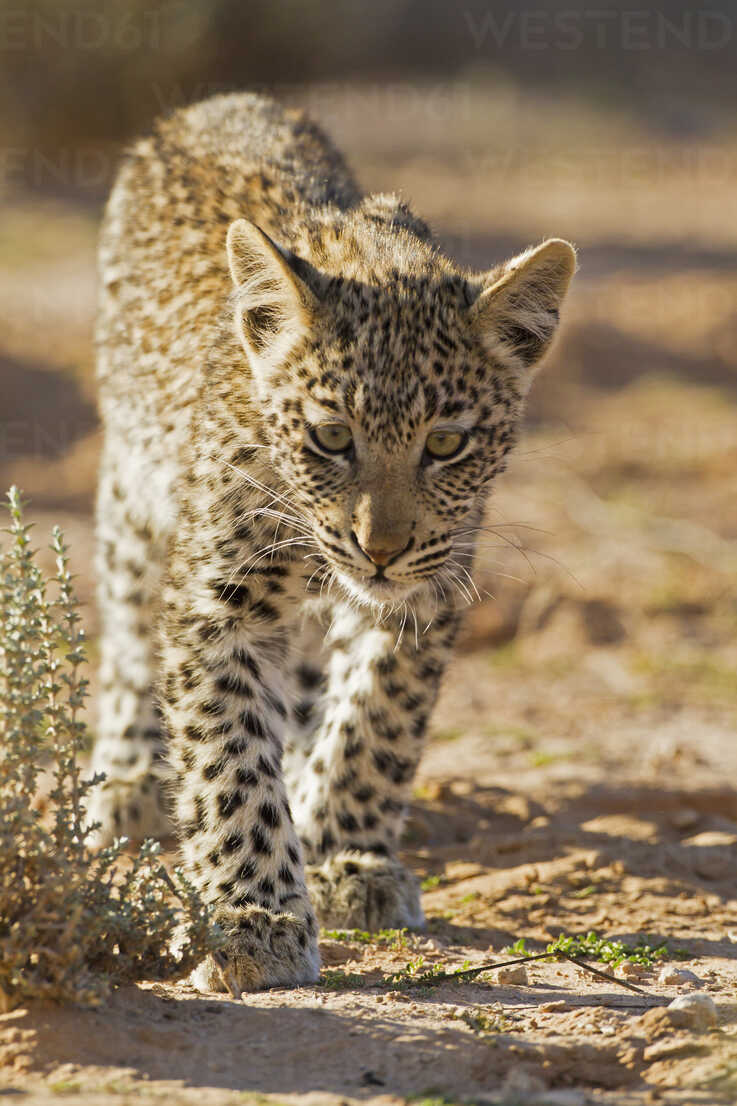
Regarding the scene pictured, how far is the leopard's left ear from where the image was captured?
16.1 ft

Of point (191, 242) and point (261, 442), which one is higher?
point (191, 242)

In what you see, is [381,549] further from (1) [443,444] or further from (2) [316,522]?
(1) [443,444]

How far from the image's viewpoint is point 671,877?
5.95 m

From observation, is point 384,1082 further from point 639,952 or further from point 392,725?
point 392,725

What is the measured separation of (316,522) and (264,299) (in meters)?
0.74

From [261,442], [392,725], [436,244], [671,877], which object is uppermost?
[436,244]

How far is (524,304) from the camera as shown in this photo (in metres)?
5.02

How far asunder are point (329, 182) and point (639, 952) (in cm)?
331

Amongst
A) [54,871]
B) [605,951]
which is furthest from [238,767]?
[605,951]

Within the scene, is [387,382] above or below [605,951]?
above

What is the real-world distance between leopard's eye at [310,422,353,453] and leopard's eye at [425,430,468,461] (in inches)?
9.5

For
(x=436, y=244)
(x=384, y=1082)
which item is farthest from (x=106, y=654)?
(x=384, y=1082)

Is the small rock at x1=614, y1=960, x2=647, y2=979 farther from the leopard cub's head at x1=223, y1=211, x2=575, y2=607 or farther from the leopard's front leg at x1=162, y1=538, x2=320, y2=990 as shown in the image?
the leopard cub's head at x1=223, y1=211, x2=575, y2=607

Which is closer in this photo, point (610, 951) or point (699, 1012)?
point (699, 1012)
